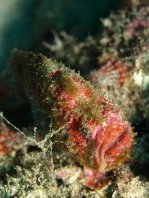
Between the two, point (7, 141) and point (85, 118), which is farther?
point (7, 141)

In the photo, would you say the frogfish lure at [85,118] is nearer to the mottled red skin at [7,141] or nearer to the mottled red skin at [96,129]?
the mottled red skin at [96,129]

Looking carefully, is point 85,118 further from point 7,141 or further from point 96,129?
point 7,141

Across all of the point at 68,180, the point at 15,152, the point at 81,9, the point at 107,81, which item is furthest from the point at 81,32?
the point at 68,180

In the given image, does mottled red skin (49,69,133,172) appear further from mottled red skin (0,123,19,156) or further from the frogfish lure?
mottled red skin (0,123,19,156)

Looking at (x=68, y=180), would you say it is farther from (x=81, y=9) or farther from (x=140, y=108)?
(x=81, y=9)

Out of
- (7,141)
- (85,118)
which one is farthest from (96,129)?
(7,141)
